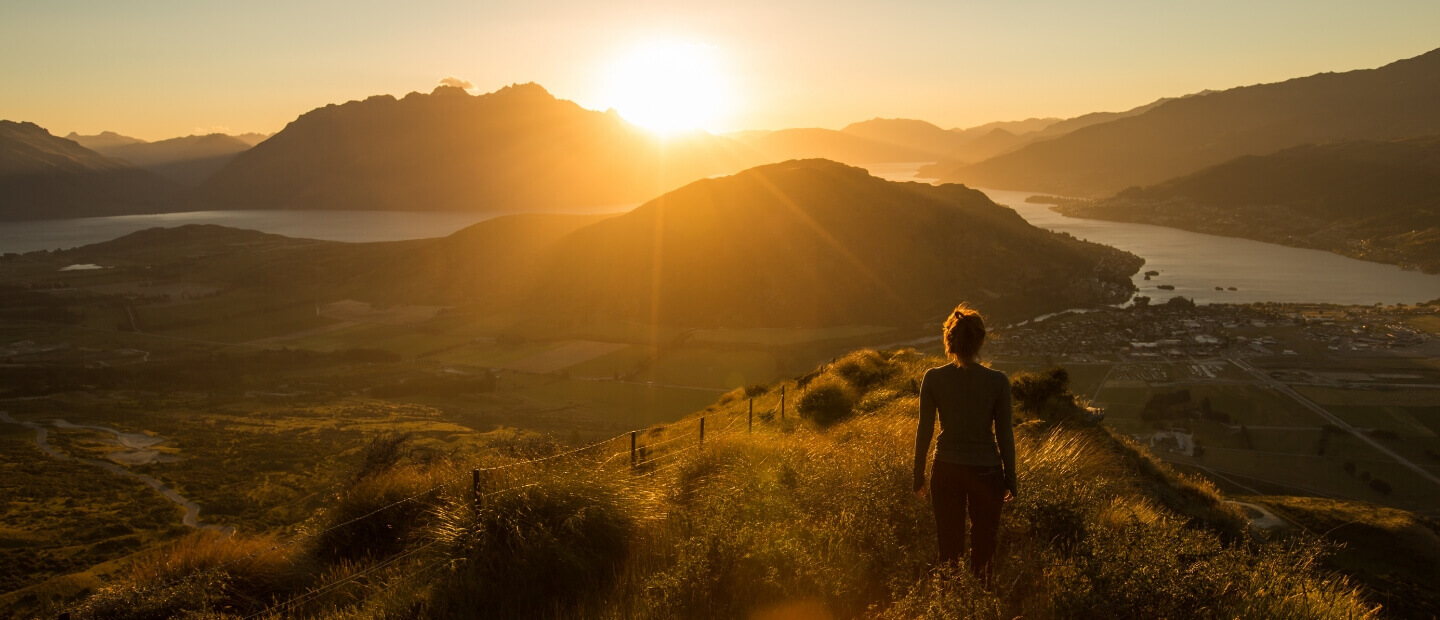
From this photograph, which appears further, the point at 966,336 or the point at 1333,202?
the point at 1333,202

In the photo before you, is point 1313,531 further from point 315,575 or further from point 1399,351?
point 1399,351

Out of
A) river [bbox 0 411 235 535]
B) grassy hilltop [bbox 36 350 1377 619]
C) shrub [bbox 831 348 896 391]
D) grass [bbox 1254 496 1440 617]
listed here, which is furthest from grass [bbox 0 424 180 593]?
grass [bbox 1254 496 1440 617]

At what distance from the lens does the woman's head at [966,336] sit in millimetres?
5191

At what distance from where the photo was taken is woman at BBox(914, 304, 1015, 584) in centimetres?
518

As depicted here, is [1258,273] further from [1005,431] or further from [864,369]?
[1005,431]

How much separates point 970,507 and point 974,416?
2.31ft

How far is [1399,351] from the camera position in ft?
219

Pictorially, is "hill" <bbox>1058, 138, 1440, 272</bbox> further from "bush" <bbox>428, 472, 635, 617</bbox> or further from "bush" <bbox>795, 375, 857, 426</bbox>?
"bush" <bbox>428, 472, 635, 617</bbox>

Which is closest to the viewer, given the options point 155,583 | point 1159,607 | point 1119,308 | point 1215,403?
point 1159,607

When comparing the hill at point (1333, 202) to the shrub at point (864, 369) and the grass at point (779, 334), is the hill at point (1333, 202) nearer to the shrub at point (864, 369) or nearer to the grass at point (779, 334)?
the grass at point (779, 334)

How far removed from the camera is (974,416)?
5.17 m

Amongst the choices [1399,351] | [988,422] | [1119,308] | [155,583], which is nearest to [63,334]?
[155,583]

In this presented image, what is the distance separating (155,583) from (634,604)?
18.7ft

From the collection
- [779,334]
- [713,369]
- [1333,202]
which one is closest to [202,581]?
[713,369]
